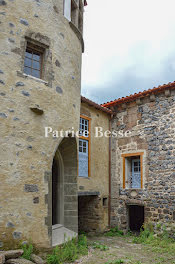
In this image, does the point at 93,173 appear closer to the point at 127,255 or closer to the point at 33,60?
the point at 127,255

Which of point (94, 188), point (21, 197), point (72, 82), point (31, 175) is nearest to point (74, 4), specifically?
point (72, 82)

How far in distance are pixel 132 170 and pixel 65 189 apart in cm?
401

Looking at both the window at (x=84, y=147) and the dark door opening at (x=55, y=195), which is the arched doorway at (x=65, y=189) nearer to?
the dark door opening at (x=55, y=195)

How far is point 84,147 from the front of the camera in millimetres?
9438

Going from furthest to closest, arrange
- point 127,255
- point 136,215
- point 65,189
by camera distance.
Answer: point 136,215
point 65,189
point 127,255

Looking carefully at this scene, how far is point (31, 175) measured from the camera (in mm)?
5301

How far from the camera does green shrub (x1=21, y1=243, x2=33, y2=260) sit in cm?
482

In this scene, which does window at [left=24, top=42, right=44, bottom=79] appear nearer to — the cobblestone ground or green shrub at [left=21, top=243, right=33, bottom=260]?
green shrub at [left=21, top=243, right=33, bottom=260]

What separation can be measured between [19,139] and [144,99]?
6.13m

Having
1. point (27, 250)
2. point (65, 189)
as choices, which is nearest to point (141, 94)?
point (65, 189)

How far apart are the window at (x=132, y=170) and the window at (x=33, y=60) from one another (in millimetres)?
5379

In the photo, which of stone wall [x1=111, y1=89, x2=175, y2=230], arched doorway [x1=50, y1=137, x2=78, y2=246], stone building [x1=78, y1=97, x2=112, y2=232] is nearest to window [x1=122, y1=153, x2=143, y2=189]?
stone wall [x1=111, y1=89, x2=175, y2=230]

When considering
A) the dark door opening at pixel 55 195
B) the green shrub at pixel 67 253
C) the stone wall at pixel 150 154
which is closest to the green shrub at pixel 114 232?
the stone wall at pixel 150 154

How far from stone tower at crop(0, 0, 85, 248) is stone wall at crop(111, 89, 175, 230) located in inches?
135
